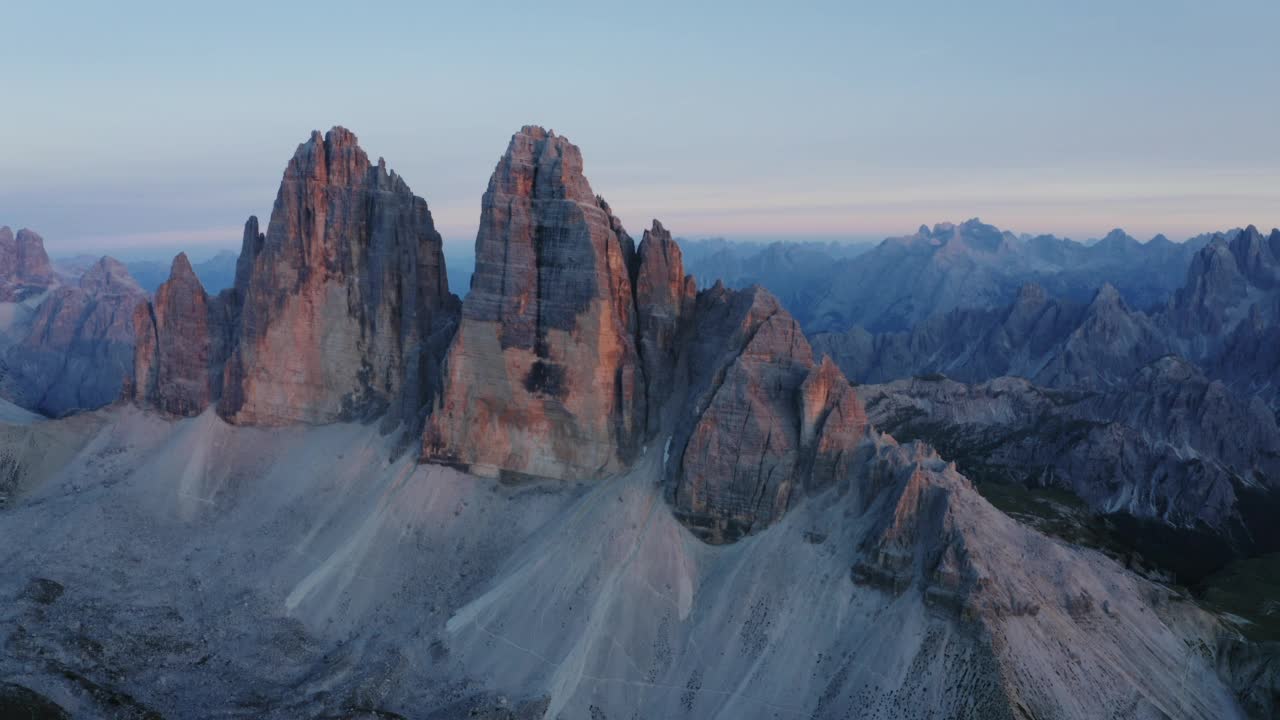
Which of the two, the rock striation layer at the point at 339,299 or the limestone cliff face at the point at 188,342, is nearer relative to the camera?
the rock striation layer at the point at 339,299

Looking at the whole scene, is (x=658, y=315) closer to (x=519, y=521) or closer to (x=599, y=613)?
(x=519, y=521)

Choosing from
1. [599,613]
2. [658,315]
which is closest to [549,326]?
[658,315]

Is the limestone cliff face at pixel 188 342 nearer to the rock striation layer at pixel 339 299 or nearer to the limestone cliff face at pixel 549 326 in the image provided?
the rock striation layer at pixel 339 299

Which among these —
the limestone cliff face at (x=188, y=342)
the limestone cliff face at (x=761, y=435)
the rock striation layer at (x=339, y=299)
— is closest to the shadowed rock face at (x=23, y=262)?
the limestone cliff face at (x=188, y=342)

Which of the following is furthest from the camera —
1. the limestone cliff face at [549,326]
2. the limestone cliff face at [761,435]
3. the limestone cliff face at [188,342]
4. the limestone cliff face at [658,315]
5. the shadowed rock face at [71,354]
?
the shadowed rock face at [71,354]

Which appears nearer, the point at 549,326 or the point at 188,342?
the point at 549,326

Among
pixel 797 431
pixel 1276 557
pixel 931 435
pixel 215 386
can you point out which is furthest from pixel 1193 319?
pixel 215 386

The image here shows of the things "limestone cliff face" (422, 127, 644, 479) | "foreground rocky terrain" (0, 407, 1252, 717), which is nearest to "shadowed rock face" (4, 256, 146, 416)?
"foreground rocky terrain" (0, 407, 1252, 717)
